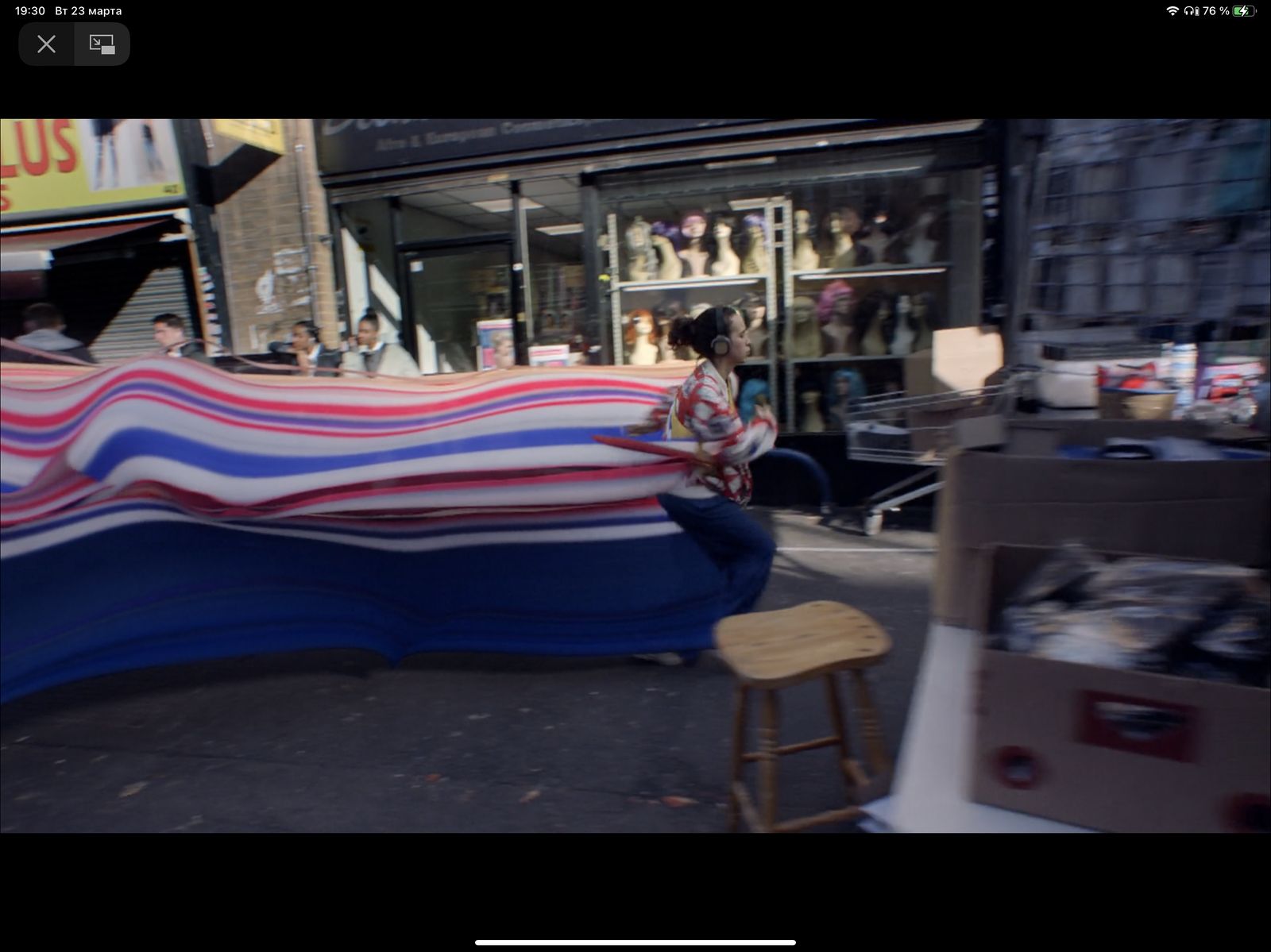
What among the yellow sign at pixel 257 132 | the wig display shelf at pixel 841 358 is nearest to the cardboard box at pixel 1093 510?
the wig display shelf at pixel 841 358

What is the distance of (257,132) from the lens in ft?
26.0

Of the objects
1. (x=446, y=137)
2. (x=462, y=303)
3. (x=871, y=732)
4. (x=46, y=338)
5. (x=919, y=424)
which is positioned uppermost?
(x=446, y=137)

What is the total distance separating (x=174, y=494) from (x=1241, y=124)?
3811mm

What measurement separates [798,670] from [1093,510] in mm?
858

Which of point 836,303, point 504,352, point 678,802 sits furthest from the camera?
point 504,352

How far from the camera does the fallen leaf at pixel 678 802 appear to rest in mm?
2727

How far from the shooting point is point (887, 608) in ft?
14.8

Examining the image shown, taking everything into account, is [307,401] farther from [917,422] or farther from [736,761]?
[917,422]

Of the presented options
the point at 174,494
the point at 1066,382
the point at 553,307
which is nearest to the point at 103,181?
the point at 553,307

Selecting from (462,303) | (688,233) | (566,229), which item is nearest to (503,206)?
(566,229)

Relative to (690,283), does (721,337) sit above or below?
below

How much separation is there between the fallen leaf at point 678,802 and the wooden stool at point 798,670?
0.21 metres

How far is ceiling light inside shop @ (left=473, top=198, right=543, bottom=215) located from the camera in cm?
795
